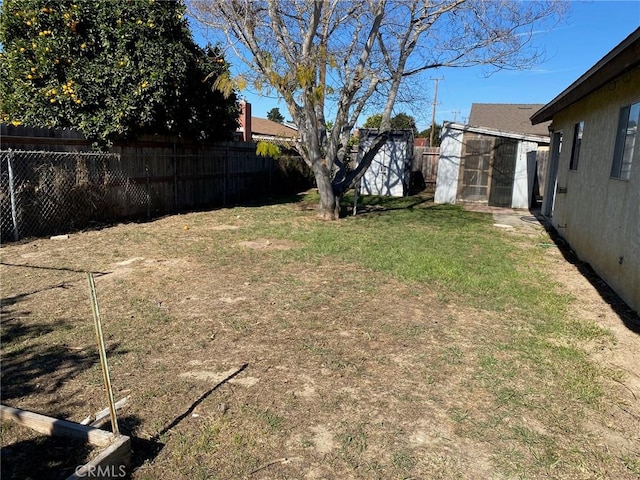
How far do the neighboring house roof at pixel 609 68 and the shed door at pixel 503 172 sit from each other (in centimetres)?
649

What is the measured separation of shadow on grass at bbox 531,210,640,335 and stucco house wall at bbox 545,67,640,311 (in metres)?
0.08

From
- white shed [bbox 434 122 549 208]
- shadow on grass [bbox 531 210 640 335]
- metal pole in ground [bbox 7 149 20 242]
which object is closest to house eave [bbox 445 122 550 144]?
white shed [bbox 434 122 549 208]

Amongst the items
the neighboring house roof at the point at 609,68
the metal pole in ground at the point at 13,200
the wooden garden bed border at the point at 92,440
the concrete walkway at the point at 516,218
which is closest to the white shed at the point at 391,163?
the concrete walkway at the point at 516,218

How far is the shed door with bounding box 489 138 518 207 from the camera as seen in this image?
49.2ft

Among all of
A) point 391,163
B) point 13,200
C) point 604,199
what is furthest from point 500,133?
point 13,200

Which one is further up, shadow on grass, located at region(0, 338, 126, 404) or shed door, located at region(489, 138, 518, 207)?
shed door, located at region(489, 138, 518, 207)

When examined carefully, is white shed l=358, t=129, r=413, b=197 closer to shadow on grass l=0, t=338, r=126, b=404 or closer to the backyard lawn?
the backyard lawn

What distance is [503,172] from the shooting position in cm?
1512

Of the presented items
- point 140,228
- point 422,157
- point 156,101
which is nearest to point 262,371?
point 140,228

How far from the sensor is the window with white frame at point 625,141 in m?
5.71

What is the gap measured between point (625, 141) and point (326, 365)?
211 inches

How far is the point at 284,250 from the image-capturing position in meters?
7.60

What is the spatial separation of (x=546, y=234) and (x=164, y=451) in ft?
32.0

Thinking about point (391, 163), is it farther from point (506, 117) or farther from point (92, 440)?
point (92, 440)
